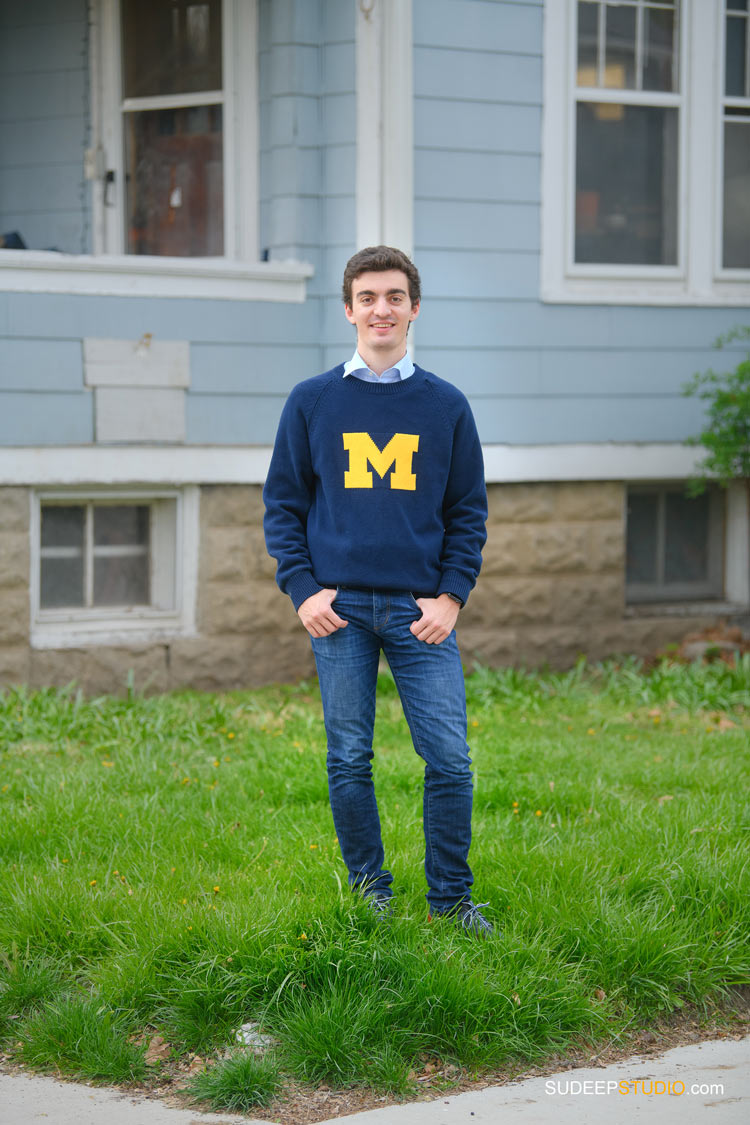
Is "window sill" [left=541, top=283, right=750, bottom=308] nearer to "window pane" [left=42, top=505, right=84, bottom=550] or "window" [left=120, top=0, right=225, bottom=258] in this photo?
"window" [left=120, top=0, right=225, bottom=258]

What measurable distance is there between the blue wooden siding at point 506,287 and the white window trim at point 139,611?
1.57m

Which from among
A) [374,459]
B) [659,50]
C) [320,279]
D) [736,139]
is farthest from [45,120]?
[374,459]

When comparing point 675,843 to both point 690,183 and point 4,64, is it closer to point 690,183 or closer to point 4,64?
point 690,183

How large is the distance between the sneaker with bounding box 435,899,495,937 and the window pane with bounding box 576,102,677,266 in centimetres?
485

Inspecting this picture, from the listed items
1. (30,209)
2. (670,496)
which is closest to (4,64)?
(30,209)

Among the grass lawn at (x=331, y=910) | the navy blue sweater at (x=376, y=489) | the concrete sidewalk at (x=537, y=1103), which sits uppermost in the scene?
the navy blue sweater at (x=376, y=489)

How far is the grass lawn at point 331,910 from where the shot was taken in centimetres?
319

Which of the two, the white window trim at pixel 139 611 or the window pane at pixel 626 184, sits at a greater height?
the window pane at pixel 626 184

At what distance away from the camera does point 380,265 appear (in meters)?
3.59

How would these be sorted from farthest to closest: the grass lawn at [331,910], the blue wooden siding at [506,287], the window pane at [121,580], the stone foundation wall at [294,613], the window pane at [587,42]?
the window pane at [587,42]
the window pane at [121,580]
the blue wooden siding at [506,287]
the stone foundation wall at [294,613]
the grass lawn at [331,910]

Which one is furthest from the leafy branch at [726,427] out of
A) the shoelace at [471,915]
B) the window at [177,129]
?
the shoelace at [471,915]

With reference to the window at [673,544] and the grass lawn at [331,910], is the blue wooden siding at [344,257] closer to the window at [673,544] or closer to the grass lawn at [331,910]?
the window at [673,544]

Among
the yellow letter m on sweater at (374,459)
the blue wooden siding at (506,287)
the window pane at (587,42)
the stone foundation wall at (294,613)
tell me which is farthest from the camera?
the window pane at (587,42)

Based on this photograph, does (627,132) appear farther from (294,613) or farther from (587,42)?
(294,613)
